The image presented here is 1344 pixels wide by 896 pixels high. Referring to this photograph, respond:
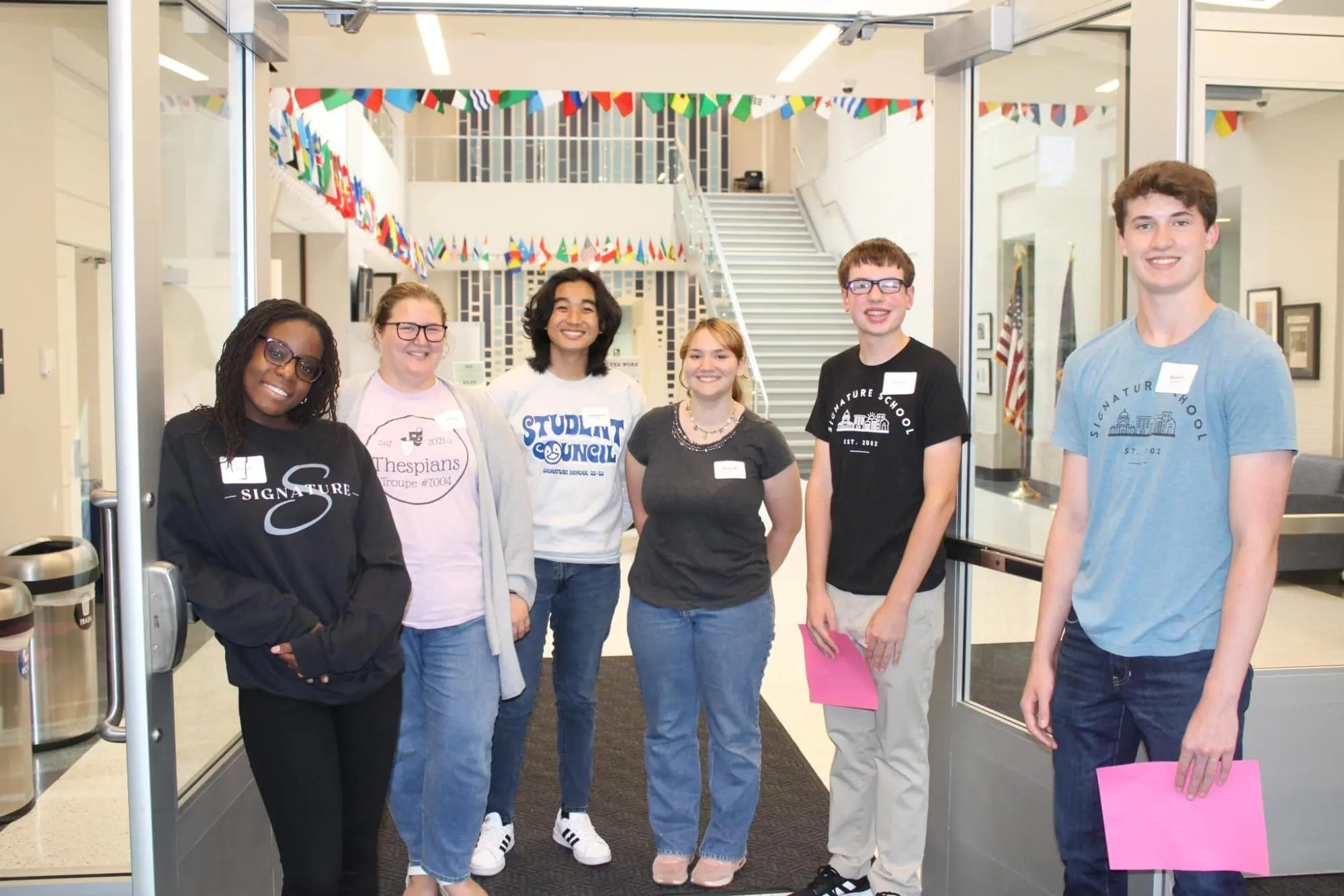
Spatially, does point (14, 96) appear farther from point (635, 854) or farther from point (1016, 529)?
point (1016, 529)

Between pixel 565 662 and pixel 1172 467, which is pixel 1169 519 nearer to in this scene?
pixel 1172 467

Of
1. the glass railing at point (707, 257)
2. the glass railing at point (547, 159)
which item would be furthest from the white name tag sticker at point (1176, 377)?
the glass railing at point (547, 159)

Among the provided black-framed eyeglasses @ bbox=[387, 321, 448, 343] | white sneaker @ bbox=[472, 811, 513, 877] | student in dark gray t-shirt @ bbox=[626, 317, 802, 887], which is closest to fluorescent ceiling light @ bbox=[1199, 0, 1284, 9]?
student in dark gray t-shirt @ bbox=[626, 317, 802, 887]

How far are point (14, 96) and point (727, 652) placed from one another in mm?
2867

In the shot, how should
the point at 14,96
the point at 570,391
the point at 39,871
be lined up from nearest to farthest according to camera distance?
the point at 39,871
the point at 570,391
the point at 14,96

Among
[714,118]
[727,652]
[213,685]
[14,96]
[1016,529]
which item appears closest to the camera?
[213,685]

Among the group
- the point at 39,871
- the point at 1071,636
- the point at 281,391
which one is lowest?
the point at 39,871

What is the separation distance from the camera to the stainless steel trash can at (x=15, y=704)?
11.0 feet

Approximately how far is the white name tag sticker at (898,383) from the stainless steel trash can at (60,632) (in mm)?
2821

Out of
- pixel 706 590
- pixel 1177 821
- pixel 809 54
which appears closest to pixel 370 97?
pixel 809 54

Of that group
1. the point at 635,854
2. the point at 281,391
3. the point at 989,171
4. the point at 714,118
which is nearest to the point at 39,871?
the point at 281,391

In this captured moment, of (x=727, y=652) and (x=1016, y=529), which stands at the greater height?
(x=1016, y=529)

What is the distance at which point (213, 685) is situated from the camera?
221 cm

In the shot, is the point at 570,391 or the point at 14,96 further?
the point at 14,96
